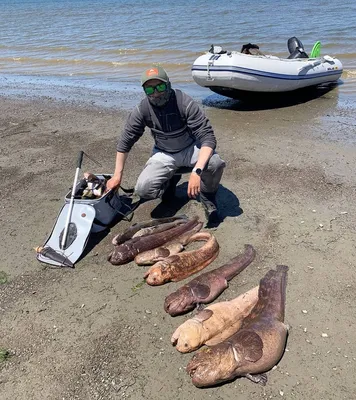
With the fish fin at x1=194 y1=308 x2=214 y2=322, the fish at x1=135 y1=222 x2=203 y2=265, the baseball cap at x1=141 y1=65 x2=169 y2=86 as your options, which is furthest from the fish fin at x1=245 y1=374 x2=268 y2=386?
the baseball cap at x1=141 y1=65 x2=169 y2=86

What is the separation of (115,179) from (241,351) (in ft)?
8.82

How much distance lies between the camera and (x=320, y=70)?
11.0 metres

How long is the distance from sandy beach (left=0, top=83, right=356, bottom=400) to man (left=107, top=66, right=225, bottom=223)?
2.06 feet

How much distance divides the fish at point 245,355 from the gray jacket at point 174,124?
2211mm

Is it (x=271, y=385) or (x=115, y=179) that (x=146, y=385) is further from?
(x=115, y=179)

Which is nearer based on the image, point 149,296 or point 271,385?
point 271,385

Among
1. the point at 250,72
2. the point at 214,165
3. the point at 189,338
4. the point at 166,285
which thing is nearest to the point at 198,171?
the point at 214,165

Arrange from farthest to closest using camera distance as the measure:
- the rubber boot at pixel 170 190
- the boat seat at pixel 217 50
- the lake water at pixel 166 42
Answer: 1. the lake water at pixel 166 42
2. the boat seat at pixel 217 50
3. the rubber boot at pixel 170 190

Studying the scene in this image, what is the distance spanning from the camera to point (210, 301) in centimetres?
400

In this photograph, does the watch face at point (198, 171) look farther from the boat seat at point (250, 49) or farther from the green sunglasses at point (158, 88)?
the boat seat at point (250, 49)

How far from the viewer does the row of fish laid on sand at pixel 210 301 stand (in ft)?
10.4

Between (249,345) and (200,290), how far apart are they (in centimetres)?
89

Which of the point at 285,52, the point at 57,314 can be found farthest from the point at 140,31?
the point at 57,314

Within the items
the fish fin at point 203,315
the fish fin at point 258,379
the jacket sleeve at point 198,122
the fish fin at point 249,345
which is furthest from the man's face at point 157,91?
the fish fin at point 258,379
